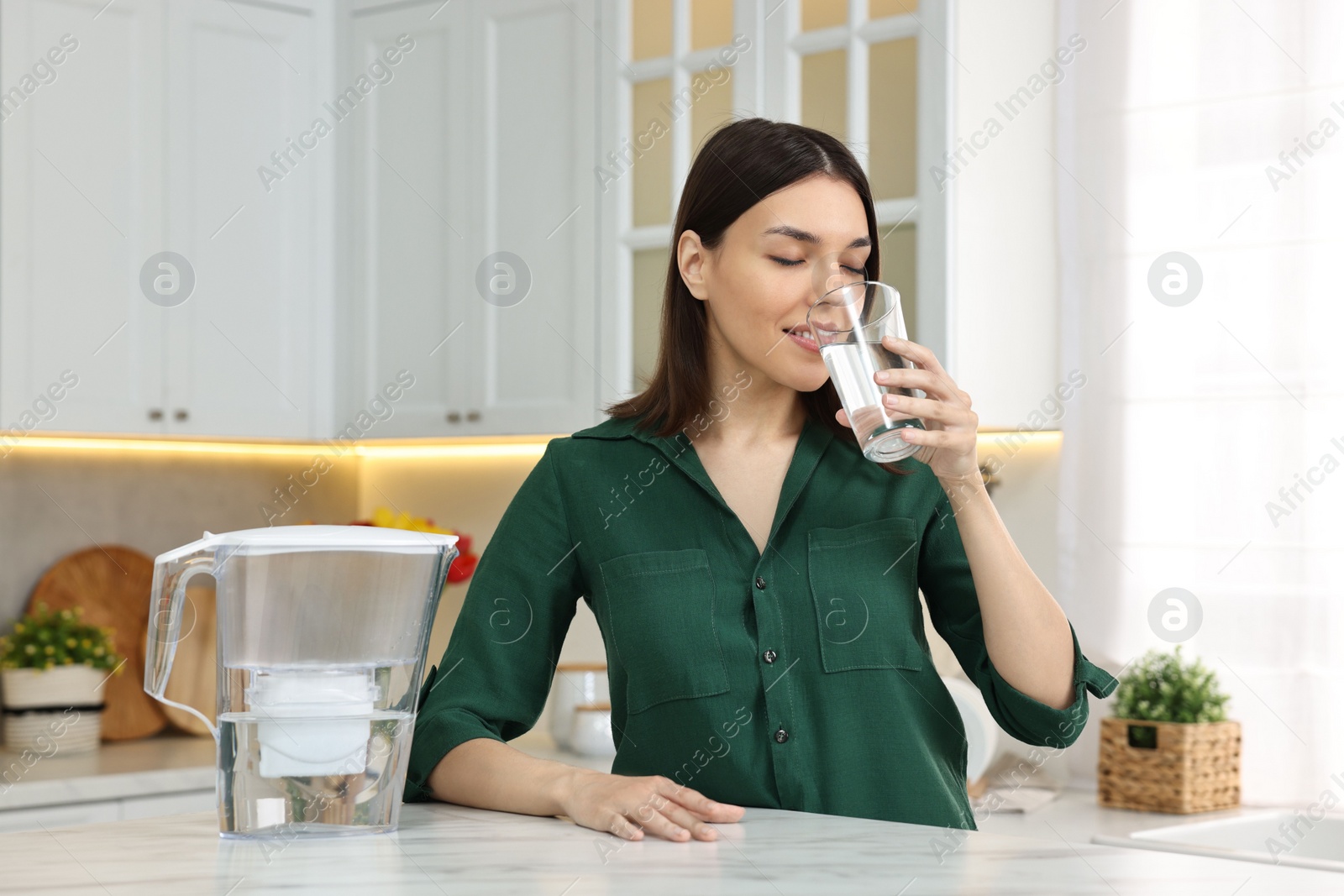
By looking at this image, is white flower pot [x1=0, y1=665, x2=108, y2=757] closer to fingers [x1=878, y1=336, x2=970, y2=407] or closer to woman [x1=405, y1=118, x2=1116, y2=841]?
woman [x1=405, y1=118, x2=1116, y2=841]

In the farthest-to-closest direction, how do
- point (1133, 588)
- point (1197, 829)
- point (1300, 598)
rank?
point (1133, 588)
point (1300, 598)
point (1197, 829)

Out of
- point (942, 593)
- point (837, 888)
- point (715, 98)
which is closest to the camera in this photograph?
point (837, 888)

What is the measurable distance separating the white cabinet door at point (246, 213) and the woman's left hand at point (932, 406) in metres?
2.12

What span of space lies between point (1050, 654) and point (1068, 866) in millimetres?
348

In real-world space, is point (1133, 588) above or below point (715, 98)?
below

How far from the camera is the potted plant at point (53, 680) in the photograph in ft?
8.84

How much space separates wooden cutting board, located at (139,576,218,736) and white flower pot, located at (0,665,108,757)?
17 cm

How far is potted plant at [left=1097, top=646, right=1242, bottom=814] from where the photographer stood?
2.09 metres

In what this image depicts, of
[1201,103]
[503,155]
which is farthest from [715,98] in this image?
[1201,103]

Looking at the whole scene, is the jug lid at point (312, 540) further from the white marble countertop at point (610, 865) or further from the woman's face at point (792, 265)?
the woman's face at point (792, 265)

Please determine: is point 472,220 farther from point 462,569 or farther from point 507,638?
point 507,638

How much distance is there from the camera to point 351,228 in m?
2.99

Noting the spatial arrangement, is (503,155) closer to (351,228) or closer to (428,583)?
(351,228)

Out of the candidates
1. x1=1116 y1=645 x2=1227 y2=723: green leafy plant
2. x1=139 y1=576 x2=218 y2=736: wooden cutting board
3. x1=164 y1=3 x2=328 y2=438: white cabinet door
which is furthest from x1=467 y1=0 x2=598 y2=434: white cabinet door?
x1=1116 y1=645 x2=1227 y2=723: green leafy plant
